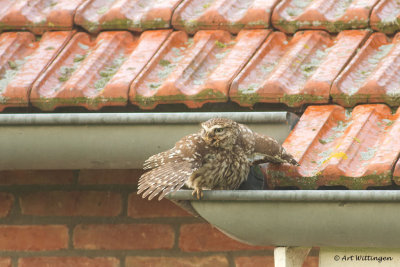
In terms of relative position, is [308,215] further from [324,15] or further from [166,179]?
[324,15]

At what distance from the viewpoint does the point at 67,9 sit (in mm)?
3307

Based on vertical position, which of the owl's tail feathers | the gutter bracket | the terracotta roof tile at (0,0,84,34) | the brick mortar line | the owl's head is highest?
the terracotta roof tile at (0,0,84,34)

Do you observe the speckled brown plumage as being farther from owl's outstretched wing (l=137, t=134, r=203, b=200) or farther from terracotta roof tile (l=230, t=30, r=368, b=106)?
terracotta roof tile (l=230, t=30, r=368, b=106)

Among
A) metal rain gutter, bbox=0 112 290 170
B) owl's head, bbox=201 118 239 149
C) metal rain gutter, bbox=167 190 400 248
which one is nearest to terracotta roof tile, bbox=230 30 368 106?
metal rain gutter, bbox=0 112 290 170

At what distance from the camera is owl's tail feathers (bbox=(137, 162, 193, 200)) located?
7.67ft

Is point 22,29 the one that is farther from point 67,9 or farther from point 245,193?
point 245,193

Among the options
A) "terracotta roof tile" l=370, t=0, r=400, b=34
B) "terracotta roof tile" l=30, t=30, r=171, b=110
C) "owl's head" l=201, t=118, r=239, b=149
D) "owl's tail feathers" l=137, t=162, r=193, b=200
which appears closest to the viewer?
"owl's tail feathers" l=137, t=162, r=193, b=200

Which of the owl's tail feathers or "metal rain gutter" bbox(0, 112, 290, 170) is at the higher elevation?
"metal rain gutter" bbox(0, 112, 290, 170)

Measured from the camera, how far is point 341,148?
2.51 meters

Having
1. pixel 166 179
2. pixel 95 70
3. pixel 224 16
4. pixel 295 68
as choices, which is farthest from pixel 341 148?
pixel 95 70

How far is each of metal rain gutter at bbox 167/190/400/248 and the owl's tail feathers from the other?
0.18 ft

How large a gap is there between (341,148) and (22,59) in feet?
4.79

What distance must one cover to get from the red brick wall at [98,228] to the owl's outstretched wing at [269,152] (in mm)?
702

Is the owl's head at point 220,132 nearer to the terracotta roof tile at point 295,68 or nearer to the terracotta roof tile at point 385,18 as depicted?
the terracotta roof tile at point 295,68
